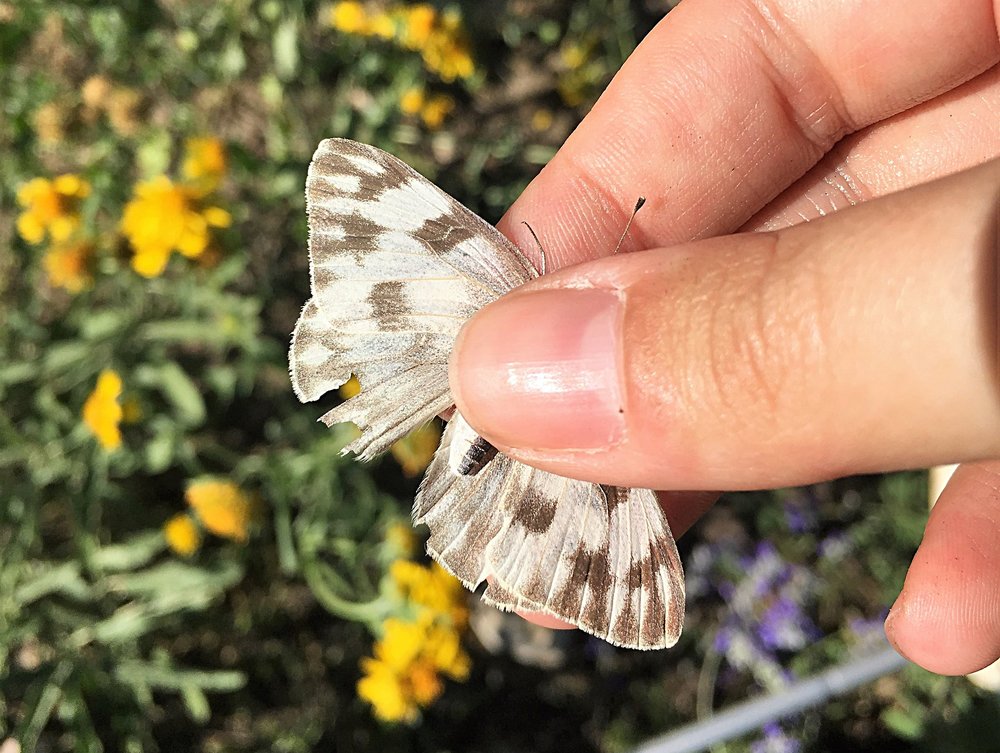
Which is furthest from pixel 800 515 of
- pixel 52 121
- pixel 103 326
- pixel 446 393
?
pixel 52 121

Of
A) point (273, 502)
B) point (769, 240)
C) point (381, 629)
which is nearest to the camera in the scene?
point (769, 240)

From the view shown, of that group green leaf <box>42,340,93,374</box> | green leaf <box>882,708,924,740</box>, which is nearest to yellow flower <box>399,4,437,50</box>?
green leaf <box>42,340,93,374</box>

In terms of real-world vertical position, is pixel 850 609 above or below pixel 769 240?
below

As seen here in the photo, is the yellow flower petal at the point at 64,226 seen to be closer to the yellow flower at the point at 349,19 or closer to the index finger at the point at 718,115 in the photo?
the yellow flower at the point at 349,19

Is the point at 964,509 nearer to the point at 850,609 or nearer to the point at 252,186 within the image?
the point at 850,609

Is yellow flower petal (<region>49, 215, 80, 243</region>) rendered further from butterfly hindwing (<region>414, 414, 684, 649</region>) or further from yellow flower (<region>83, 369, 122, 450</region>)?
butterfly hindwing (<region>414, 414, 684, 649</region>)

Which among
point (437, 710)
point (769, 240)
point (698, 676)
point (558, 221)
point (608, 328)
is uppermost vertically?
point (769, 240)

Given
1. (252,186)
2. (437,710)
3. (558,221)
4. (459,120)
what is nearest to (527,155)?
(459,120)

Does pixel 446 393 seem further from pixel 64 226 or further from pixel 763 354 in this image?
pixel 64 226
